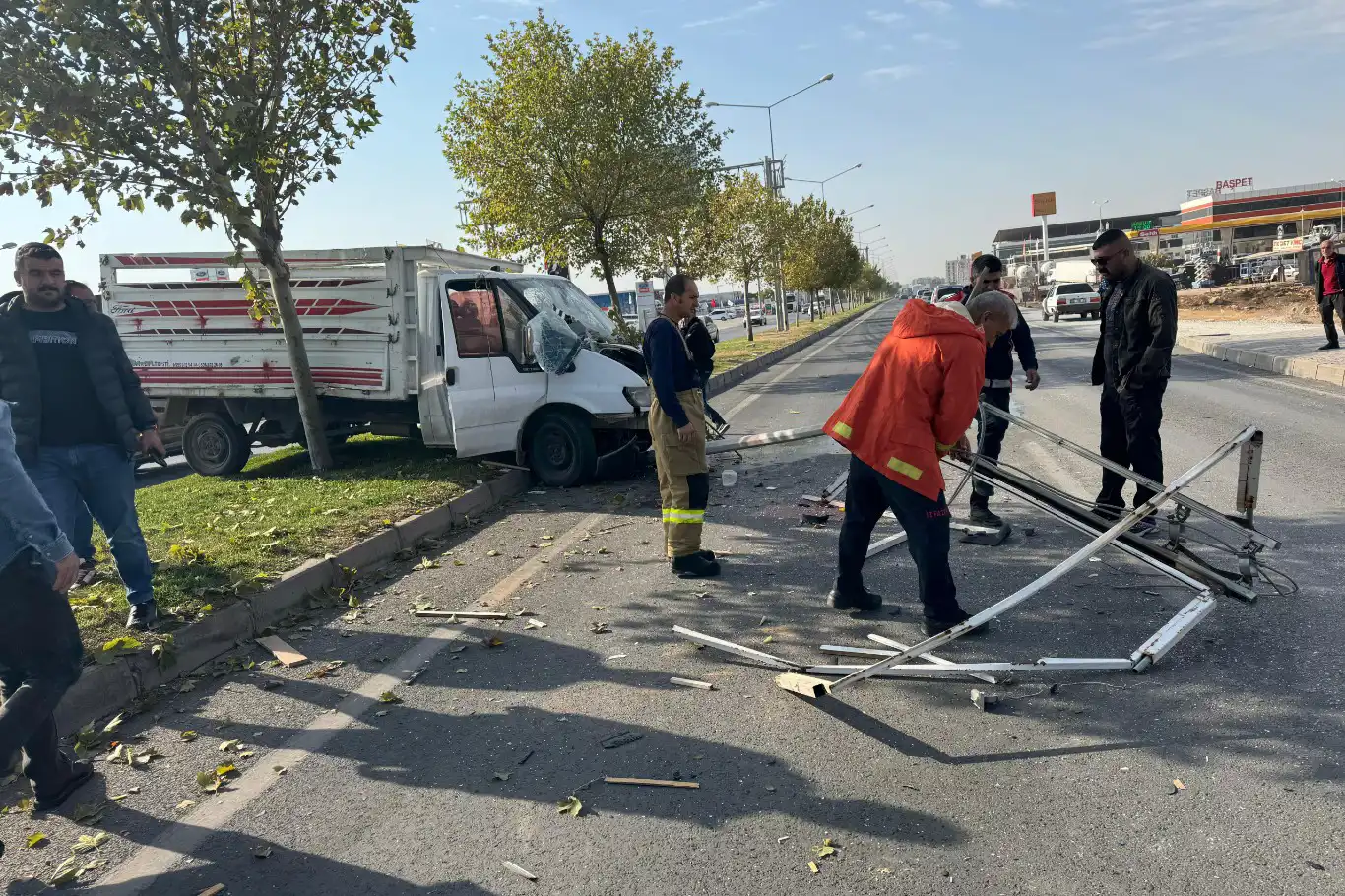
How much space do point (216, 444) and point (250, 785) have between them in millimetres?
8459

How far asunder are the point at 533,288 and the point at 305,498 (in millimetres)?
2947

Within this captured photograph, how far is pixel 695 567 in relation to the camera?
19.5 ft

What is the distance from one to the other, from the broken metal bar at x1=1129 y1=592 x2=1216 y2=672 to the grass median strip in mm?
4771

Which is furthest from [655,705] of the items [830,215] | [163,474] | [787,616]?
[830,215]

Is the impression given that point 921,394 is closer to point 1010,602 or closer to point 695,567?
point 1010,602

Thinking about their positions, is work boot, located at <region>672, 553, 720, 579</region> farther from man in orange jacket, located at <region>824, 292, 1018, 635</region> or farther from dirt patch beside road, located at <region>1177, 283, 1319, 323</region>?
dirt patch beside road, located at <region>1177, 283, 1319, 323</region>

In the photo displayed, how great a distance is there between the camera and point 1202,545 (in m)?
5.80

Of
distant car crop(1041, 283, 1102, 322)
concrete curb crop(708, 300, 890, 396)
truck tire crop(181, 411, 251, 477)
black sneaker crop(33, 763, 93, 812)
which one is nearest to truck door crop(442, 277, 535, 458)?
truck tire crop(181, 411, 251, 477)

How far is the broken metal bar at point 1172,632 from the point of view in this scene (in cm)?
399

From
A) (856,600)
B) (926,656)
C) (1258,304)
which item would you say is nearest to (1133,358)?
(856,600)

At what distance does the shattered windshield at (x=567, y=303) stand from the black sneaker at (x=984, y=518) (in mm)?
4247

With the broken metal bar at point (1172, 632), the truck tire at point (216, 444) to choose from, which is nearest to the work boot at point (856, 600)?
the broken metal bar at point (1172, 632)

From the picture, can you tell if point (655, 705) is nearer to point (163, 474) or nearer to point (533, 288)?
point (533, 288)

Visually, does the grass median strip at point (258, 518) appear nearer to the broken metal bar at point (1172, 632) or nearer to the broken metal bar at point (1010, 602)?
the broken metal bar at point (1010, 602)
